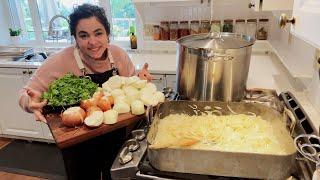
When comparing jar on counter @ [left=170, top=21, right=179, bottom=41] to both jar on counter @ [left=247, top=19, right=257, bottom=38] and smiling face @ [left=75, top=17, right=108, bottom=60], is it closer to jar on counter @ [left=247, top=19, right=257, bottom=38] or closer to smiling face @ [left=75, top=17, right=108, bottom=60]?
jar on counter @ [left=247, top=19, right=257, bottom=38]

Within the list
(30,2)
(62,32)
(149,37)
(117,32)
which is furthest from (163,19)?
(30,2)

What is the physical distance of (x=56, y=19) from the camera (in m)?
2.92

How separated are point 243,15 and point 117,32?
50.7 inches

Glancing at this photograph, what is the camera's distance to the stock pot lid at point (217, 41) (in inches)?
46.8

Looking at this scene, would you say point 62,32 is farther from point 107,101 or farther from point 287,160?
point 287,160

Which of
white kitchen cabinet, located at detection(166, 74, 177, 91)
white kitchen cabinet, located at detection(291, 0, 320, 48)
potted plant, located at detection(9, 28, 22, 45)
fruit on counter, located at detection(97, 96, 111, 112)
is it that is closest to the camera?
white kitchen cabinet, located at detection(291, 0, 320, 48)

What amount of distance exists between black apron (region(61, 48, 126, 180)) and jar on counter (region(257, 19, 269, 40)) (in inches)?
59.4

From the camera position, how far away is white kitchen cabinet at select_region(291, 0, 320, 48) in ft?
2.32

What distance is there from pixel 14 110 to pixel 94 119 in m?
1.84

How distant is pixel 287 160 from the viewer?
747mm

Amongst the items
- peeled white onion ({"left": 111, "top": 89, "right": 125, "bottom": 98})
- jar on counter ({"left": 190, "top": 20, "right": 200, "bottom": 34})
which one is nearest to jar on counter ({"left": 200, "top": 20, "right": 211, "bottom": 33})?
jar on counter ({"left": 190, "top": 20, "right": 200, "bottom": 34})

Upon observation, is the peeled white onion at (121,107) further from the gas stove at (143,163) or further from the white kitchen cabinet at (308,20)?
the white kitchen cabinet at (308,20)

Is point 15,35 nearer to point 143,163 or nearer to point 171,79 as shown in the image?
point 171,79

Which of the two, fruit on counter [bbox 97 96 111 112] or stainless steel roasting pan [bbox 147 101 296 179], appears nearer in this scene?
stainless steel roasting pan [bbox 147 101 296 179]
